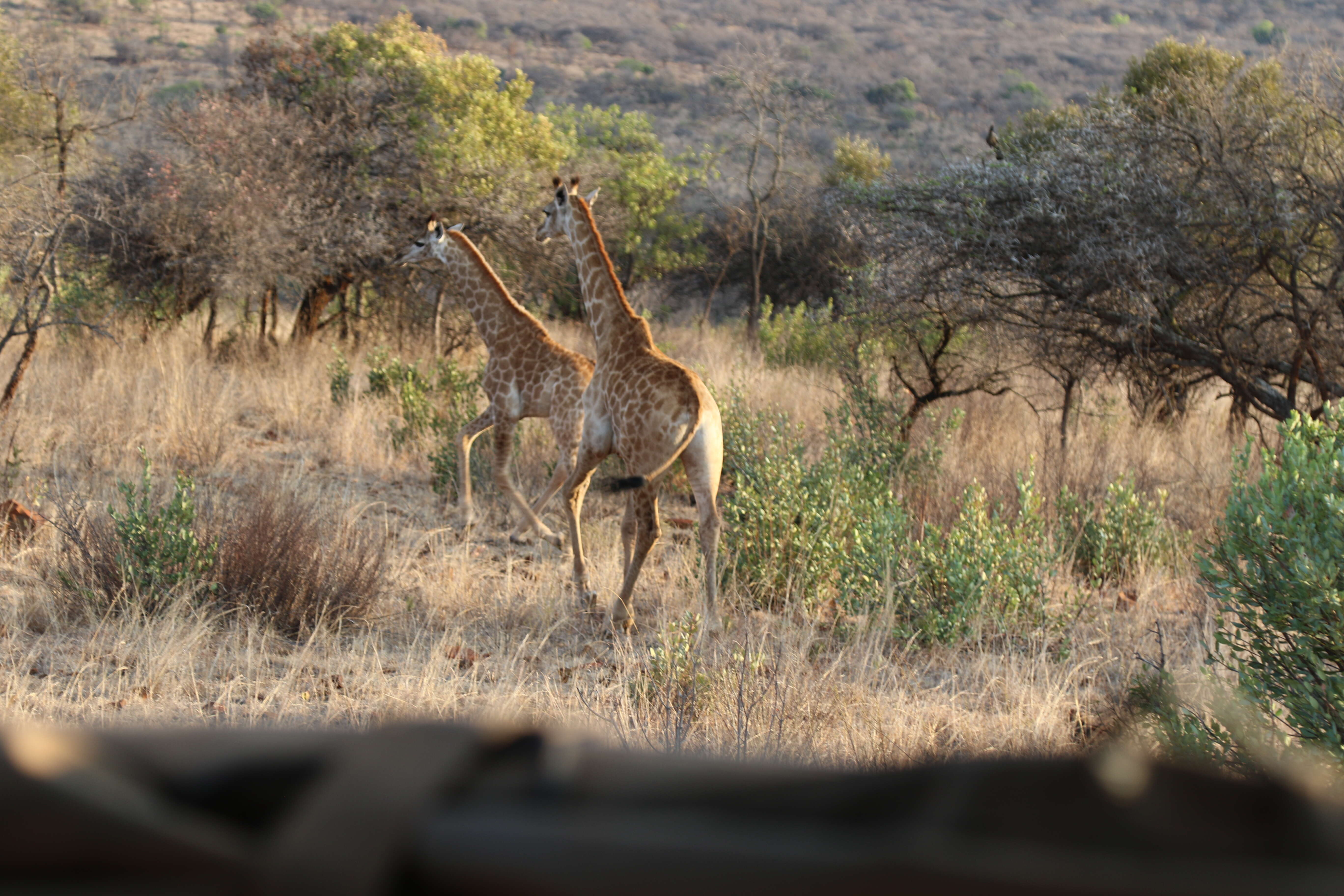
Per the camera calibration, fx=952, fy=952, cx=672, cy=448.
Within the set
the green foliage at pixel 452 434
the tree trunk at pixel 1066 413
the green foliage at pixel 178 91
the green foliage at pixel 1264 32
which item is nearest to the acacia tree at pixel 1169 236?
the tree trunk at pixel 1066 413

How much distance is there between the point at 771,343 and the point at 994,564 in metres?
8.37

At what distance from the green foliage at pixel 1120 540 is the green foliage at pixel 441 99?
8472mm

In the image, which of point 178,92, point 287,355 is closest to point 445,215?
point 287,355

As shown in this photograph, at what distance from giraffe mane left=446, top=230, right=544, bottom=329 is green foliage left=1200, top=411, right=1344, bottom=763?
524cm

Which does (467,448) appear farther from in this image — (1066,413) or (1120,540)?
(1066,413)

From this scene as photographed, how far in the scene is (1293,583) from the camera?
2.78 meters

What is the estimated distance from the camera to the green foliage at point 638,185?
16.6 meters

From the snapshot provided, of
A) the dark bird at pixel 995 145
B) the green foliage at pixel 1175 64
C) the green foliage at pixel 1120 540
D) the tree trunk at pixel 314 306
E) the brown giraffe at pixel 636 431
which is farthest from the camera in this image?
the green foliage at pixel 1175 64

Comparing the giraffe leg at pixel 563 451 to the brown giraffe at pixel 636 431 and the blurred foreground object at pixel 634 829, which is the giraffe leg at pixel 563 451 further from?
the blurred foreground object at pixel 634 829

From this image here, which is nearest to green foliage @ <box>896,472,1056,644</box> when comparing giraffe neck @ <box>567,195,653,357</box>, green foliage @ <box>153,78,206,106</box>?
giraffe neck @ <box>567,195,653,357</box>

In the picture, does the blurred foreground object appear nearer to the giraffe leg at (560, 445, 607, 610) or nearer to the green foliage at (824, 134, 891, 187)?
the giraffe leg at (560, 445, 607, 610)

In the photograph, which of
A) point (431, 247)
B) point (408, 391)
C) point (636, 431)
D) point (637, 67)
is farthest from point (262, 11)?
point (636, 431)

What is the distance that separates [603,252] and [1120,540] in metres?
3.61

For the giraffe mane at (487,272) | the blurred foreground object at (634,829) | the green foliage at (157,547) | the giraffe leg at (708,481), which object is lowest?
the green foliage at (157,547)
